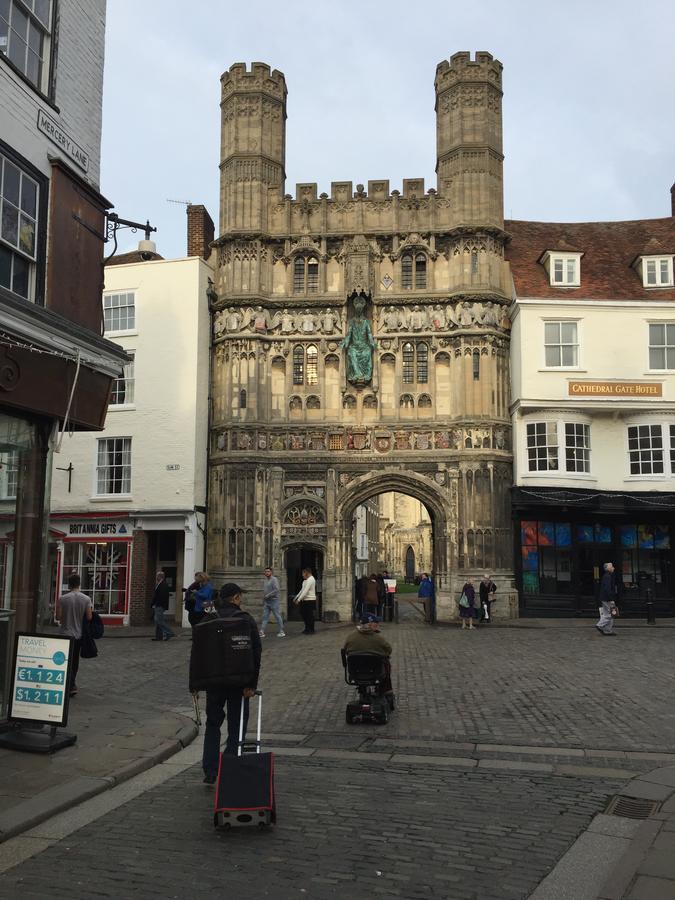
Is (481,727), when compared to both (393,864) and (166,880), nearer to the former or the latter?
(393,864)

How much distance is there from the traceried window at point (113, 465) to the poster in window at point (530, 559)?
14186 mm

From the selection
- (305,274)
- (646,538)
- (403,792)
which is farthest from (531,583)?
(403,792)

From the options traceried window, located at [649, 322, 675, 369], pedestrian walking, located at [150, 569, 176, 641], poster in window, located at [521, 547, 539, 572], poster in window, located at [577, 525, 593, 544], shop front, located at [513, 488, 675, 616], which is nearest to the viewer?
pedestrian walking, located at [150, 569, 176, 641]

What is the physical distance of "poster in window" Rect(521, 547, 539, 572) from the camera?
1123 inches

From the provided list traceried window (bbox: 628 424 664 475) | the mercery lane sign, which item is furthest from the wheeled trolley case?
traceried window (bbox: 628 424 664 475)

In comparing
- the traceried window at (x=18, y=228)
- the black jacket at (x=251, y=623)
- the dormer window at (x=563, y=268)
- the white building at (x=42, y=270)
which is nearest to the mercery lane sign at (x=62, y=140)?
the white building at (x=42, y=270)

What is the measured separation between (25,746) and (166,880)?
4137 mm

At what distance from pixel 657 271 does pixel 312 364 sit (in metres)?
12.8

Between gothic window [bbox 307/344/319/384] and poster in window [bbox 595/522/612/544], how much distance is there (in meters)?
11.2

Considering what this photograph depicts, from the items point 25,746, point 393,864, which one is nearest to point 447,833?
point 393,864

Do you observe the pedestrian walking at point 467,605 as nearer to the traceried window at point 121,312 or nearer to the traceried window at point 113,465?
the traceried window at point 113,465

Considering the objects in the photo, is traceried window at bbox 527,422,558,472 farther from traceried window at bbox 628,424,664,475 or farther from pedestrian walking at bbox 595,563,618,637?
pedestrian walking at bbox 595,563,618,637

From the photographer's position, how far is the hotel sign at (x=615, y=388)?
2784 cm

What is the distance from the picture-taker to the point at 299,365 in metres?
30.2
